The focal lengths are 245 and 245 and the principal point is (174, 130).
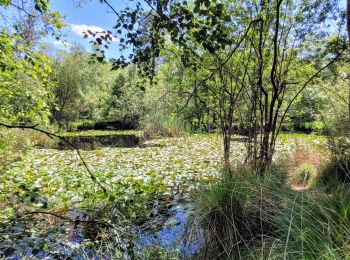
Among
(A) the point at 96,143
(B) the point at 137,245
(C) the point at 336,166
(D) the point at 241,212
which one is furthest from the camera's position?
(A) the point at 96,143

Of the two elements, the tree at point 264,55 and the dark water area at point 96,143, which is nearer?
the tree at point 264,55

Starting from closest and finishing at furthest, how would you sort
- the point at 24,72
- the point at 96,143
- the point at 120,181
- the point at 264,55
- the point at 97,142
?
the point at 24,72
the point at 264,55
the point at 120,181
the point at 96,143
the point at 97,142

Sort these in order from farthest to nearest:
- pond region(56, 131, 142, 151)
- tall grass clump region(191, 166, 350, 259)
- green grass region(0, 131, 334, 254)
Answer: pond region(56, 131, 142, 151)
green grass region(0, 131, 334, 254)
tall grass clump region(191, 166, 350, 259)

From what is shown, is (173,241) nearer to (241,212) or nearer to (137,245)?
(137,245)

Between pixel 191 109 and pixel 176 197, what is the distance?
1.46 m

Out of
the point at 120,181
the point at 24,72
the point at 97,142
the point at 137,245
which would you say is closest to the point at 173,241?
the point at 137,245

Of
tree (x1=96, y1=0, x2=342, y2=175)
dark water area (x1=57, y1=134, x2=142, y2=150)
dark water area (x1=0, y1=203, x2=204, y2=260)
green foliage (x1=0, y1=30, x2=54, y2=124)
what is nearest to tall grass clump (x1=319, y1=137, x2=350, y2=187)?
tree (x1=96, y1=0, x2=342, y2=175)

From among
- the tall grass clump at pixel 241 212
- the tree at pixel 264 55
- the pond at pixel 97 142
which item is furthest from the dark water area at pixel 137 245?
the pond at pixel 97 142

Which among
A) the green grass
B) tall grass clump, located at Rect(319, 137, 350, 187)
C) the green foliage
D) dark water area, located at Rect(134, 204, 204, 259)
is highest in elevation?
the green foliage

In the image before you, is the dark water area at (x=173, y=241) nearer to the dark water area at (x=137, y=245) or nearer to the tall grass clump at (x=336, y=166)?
the dark water area at (x=137, y=245)

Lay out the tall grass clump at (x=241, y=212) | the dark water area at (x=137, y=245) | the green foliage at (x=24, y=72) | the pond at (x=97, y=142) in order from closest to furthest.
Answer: the dark water area at (x=137, y=245) → the tall grass clump at (x=241, y=212) → the green foliage at (x=24, y=72) → the pond at (x=97, y=142)

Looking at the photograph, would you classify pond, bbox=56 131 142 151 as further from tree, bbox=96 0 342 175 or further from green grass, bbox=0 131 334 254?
tree, bbox=96 0 342 175

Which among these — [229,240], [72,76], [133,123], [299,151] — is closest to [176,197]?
[229,240]

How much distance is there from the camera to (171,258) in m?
1.85
